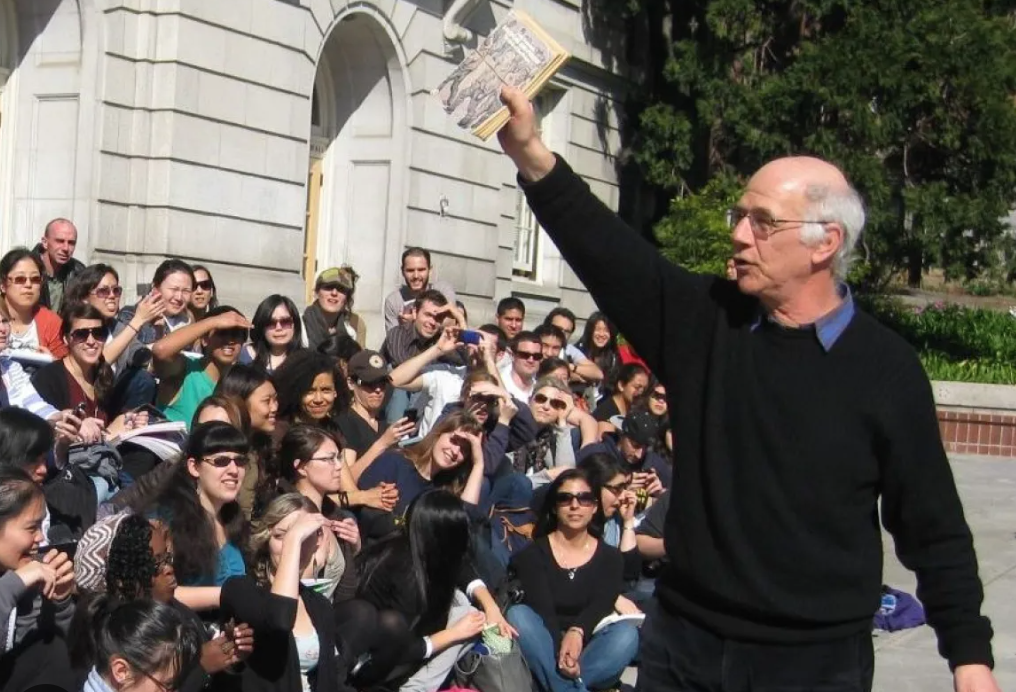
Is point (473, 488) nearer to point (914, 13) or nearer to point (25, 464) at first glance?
point (25, 464)

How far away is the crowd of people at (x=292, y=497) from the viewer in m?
5.05

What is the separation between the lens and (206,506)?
19.9 ft

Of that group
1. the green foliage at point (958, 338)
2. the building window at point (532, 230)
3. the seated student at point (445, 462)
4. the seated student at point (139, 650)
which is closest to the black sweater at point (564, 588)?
the seated student at point (445, 462)

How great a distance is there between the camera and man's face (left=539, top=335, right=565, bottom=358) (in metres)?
11.3

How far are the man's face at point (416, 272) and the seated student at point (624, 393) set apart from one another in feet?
5.25

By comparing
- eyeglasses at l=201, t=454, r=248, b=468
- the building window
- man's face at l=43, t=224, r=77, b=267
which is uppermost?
the building window

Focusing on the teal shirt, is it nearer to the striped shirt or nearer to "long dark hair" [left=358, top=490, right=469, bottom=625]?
the striped shirt

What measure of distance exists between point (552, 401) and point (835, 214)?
621 cm

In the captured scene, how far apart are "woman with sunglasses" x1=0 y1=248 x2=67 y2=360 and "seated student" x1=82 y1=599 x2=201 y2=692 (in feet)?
10.4

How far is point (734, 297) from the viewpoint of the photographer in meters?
3.46

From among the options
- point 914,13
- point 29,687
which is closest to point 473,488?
point 29,687

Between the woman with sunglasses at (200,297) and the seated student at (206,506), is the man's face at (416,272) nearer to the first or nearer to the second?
the woman with sunglasses at (200,297)

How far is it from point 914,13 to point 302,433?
1389 centimetres

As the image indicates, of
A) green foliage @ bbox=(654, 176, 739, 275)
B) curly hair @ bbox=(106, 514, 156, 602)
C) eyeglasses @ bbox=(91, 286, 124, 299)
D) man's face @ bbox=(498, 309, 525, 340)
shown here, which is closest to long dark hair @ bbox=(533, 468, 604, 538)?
eyeglasses @ bbox=(91, 286, 124, 299)
